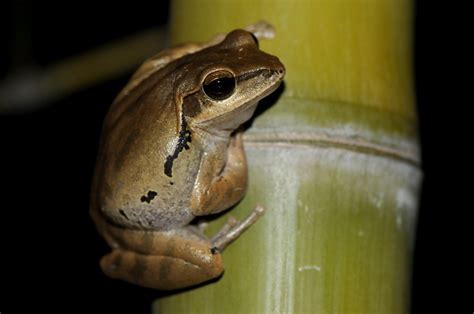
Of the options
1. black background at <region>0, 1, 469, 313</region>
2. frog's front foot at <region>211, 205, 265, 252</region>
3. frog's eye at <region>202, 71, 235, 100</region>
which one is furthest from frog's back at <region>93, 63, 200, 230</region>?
black background at <region>0, 1, 469, 313</region>

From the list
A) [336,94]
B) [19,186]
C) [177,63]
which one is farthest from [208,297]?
[19,186]

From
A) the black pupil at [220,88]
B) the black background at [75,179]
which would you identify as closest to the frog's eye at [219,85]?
the black pupil at [220,88]

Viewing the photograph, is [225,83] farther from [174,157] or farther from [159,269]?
[159,269]

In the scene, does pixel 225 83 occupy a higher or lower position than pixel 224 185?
higher

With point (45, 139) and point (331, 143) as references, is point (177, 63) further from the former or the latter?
point (45, 139)

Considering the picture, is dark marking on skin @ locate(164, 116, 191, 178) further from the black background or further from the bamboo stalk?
the black background

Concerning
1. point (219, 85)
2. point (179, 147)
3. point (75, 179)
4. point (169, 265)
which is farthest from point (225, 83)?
point (75, 179)

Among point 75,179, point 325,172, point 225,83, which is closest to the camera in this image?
point 325,172

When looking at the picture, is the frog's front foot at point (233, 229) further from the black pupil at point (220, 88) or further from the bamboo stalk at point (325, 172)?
the black pupil at point (220, 88)
